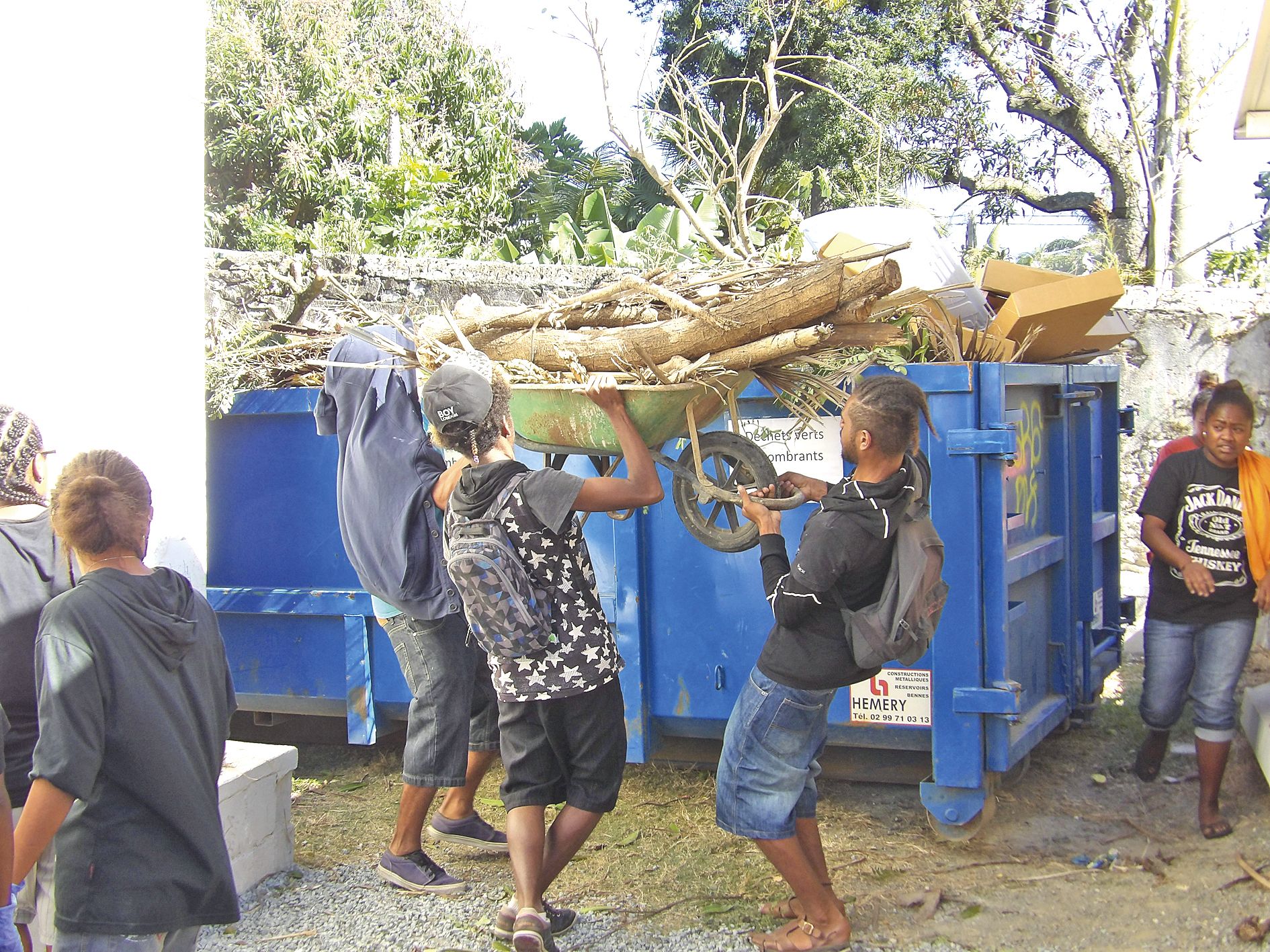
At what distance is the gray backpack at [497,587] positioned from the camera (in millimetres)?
2812

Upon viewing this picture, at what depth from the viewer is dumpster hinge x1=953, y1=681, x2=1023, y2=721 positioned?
11.9 feet

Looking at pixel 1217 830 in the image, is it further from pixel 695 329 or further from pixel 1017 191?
→ pixel 1017 191

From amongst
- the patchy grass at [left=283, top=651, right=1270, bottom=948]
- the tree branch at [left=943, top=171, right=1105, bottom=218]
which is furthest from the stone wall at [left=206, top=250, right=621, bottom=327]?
the tree branch at [left=943, top=171, right=1105, bottom=218]

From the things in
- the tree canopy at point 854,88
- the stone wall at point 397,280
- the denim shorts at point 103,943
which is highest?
the tree canopy at point 854,88

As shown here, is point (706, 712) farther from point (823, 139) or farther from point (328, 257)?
point (823, 139)

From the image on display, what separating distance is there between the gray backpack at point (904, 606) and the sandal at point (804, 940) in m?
0.84

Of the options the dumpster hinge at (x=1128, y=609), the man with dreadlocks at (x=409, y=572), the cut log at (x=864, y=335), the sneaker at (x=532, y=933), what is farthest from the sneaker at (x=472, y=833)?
the dumpster hinge at (x=1128, y=609)

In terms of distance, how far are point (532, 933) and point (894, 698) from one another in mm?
1545

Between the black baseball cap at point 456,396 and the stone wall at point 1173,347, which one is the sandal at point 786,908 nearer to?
the black baseball cap at point 456,396

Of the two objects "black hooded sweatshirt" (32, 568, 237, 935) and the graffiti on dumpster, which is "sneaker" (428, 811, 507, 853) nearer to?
"black hooded sweatshirt" (32, 568, 237, 935)

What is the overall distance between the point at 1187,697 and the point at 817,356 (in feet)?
9.09

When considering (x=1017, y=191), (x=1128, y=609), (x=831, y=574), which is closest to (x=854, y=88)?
(x=1017, y=191)

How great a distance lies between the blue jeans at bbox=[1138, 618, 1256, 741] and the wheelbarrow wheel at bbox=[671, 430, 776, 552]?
83.4 inches

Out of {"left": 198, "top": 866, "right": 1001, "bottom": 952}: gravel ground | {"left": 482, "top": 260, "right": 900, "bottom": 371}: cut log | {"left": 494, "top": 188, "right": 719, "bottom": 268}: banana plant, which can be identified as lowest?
{"left": 198, "top": 866, "right": 1001, "bottom": 952}: gravel ground
